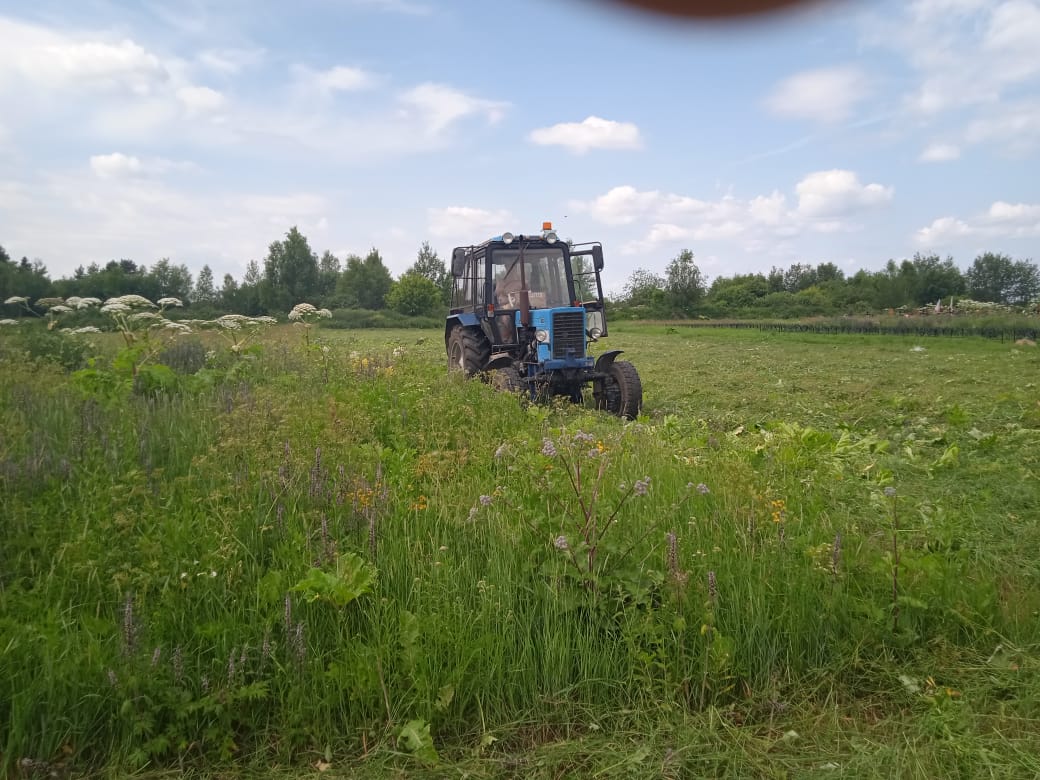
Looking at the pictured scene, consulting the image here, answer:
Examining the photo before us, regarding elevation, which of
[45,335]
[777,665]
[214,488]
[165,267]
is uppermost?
[165,267]

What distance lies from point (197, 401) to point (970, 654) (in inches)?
228

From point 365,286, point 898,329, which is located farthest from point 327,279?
point 898,329

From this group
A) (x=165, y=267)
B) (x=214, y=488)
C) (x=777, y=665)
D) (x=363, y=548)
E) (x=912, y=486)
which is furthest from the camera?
(x=165, y=267)

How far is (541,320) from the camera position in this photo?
902 cm

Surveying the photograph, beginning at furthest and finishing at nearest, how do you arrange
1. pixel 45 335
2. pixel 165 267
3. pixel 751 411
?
pixel 165 267 → pixel 751 411 → pixel 45 335

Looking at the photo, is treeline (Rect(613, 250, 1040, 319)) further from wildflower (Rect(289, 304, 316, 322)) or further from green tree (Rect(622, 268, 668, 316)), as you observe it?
wildflower (Rect(289, 304, 316, 322))

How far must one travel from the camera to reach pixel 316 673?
2.52 metres

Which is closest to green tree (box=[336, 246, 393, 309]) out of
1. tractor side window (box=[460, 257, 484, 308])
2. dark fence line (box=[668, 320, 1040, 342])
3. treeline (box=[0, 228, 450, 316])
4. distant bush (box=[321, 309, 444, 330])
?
treeline (box=[0, 228, 450, 316])

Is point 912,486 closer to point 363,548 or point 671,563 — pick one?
point 671,563

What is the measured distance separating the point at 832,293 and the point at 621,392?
5845 cm

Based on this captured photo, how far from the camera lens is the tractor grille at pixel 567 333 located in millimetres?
8961

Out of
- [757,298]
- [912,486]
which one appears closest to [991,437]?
[912,486]

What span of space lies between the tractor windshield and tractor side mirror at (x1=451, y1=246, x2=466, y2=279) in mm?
818

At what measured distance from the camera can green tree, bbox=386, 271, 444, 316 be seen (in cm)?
5825
